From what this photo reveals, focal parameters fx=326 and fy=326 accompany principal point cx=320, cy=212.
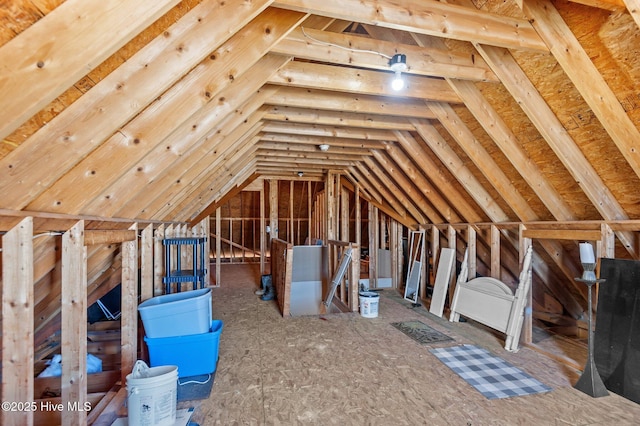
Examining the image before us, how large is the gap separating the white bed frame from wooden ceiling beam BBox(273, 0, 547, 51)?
97.6 inches

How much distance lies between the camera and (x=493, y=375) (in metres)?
2.96

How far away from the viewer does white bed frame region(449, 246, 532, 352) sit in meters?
3.64

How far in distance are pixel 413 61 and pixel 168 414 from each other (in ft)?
10.2

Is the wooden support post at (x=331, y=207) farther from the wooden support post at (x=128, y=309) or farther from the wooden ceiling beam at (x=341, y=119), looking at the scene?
the wooden support post at (x=128, y=309)

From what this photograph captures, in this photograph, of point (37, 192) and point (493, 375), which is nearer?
point (37, 192)

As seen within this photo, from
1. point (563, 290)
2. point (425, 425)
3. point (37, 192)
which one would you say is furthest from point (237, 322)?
point (563, 290)

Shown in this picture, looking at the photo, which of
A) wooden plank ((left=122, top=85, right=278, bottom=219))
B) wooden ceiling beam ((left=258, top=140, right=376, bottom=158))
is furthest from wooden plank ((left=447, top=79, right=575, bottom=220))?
wooden ceiling beam ((left=258, top=140, right=376, bottom=158))

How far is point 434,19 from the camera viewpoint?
2096 mm

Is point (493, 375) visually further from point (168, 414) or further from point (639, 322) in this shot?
point (168, 414)

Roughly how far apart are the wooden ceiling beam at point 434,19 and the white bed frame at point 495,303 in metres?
2.48

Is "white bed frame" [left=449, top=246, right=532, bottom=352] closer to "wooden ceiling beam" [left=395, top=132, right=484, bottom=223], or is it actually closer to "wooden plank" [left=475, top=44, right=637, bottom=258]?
"wooden ceiling beam" [left=395, top=132, right=484, bottom=223]

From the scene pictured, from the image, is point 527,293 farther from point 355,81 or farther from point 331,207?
point 331,207

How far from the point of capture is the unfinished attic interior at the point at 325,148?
4.79 ft

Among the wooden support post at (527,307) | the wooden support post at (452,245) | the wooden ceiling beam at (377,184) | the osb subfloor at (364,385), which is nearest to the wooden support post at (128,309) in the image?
the osb subfloor at (364,385)
